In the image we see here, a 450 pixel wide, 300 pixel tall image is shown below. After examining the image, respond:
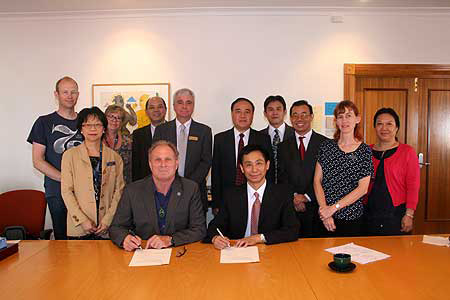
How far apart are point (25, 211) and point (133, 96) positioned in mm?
1843

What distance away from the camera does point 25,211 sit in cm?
346

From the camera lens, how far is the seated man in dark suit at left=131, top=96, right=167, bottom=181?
3551 mm

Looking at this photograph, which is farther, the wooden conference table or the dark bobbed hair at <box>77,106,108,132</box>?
the dark bobbed hair at <box>77,106,108,132</box>

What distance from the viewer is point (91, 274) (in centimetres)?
173

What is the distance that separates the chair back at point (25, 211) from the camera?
11.2 feet

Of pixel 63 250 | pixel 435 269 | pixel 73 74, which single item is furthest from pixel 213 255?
pixel 73 74

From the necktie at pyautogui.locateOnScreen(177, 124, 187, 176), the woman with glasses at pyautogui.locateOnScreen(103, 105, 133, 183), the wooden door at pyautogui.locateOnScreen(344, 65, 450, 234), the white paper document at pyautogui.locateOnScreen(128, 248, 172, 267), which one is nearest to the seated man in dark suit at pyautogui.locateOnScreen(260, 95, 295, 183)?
the necktie at pyautogui.locateOnScreen(177, 124, 187, 176)

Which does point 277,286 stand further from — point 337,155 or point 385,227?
point 385,227

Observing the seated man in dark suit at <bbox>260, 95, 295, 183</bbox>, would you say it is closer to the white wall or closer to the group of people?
the group of people

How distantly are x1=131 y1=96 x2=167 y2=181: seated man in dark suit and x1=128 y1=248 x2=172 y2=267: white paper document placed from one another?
156 cm

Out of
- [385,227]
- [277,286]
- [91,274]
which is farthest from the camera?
[385,227]

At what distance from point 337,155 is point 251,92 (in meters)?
2.06

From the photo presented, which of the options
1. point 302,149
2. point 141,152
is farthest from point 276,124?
point 141,152

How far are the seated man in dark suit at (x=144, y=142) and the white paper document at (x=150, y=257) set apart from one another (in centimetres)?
156
